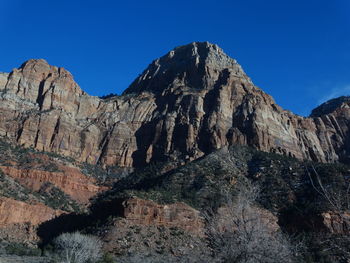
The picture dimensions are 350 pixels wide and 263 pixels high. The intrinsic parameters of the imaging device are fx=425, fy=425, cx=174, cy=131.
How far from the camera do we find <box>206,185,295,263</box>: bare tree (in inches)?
554

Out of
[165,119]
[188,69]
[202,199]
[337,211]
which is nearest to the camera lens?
[337,211]

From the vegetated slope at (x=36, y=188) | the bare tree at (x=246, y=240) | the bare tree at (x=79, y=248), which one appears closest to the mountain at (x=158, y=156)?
the vegetated slope at (x=36, y=188)

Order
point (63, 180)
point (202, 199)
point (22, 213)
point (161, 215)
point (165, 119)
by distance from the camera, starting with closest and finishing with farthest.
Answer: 1. point (161, 215)
2. point (202, 199)
3. point (22, 213)
4. point (63, 180)
5. point (165, 119)

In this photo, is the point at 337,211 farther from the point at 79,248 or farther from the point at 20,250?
the point at 20,250

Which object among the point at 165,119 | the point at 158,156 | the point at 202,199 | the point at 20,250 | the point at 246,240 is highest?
the point at 165,119

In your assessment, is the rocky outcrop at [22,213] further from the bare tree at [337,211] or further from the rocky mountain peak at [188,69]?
the bare tree at [337,211]

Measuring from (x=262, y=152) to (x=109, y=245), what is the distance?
46634 millimetres

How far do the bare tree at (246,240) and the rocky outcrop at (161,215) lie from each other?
156 feet

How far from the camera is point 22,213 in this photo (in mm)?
70125

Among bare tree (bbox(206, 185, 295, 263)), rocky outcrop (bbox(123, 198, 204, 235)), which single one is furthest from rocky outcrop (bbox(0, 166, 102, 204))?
bare tree (bbox(206, 185, 295, 263))

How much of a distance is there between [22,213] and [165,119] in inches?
1958

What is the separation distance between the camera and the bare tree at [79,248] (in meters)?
52.7

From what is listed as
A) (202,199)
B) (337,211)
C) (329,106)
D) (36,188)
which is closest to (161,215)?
A: (202,199)

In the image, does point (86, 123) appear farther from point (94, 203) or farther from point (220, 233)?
point (220, 233)
